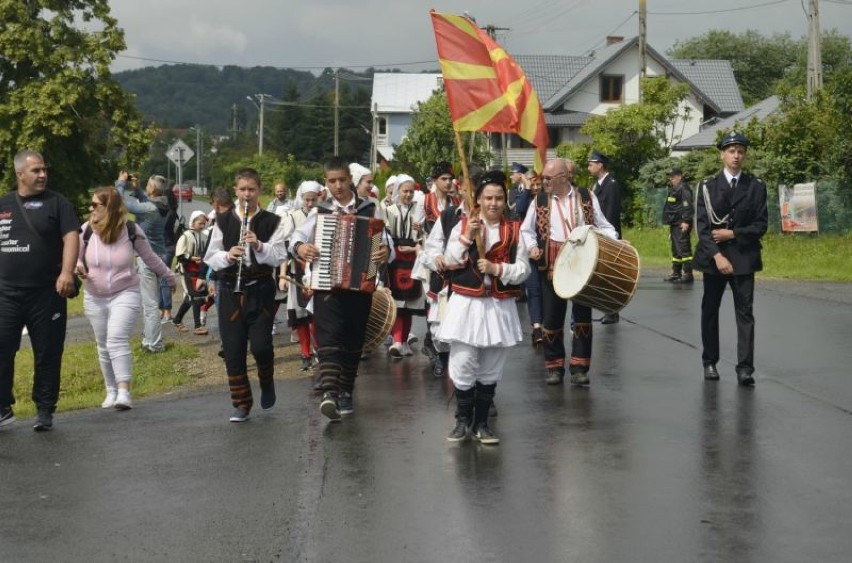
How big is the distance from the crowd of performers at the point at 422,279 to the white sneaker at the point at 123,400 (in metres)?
1.17

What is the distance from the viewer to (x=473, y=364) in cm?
874

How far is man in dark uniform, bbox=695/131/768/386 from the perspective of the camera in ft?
36.1

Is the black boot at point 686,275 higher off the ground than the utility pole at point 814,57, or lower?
lower

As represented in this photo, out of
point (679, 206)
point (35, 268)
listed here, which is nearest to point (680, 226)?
point (679, 206)

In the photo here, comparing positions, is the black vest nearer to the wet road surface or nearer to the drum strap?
the wet road surface

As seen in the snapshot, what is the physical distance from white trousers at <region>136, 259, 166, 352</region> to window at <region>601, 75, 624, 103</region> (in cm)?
6347

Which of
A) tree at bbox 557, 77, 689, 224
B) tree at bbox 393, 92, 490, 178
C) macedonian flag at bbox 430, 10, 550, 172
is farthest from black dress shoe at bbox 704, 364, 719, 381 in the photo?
tree at bbox 393, 92, 490, 178

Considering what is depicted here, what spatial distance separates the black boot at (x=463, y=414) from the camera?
881 cm

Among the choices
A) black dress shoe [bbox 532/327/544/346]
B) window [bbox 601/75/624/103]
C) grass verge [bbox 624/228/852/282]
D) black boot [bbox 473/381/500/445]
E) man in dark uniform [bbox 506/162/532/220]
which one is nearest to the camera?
black boot [bbox 473/381/500/445]

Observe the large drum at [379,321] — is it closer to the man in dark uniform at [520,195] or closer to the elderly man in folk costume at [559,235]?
the elderly man in folk costume at [559,235]

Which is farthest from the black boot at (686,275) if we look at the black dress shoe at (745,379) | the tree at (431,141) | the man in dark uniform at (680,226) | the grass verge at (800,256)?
the tree at (431,141)

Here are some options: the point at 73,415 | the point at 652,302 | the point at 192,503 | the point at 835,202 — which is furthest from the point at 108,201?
the point at 835,202

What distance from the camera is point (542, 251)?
36.9 ft

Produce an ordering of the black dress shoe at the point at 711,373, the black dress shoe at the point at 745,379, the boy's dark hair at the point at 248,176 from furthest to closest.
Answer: the black dress shoe at the point at 711,373 → the black dress shoe at the point at 745,379 → the boy's dark hair at the point at 248,176
